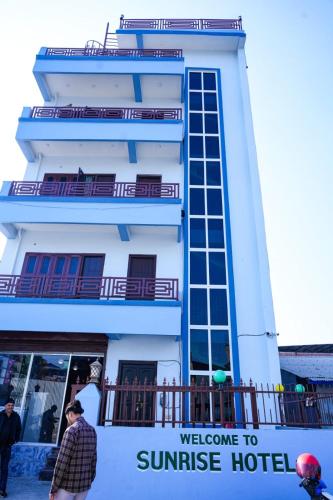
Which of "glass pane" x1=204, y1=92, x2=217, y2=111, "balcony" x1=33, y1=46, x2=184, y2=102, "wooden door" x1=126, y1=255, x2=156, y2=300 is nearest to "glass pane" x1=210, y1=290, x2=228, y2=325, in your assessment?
"wooden door" x1=126, y1=255, x2=156, y2=300

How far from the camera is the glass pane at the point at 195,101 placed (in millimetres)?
13562

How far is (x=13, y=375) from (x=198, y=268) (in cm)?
618

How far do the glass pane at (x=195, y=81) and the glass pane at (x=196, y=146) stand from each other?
8.39 ft

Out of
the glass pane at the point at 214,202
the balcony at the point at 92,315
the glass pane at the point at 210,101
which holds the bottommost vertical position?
the balcony at the point at 92,315

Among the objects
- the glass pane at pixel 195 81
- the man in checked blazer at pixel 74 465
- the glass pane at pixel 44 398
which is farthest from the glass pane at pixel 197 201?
the man in checked blazer at pixel 74 465

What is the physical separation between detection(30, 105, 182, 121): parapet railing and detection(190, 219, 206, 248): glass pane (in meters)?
4.29

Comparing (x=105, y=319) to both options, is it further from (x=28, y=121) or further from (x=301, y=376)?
(x=301, y=376)

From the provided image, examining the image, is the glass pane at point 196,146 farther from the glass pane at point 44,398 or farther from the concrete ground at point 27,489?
the concrete ground at point 27,489

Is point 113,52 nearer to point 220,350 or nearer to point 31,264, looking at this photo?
point 31,264

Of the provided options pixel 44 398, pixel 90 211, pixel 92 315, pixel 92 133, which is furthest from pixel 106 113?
pixel 44 398

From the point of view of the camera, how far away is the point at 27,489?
661cm

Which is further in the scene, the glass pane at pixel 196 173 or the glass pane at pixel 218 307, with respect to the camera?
the glass pane at pixel 196 173

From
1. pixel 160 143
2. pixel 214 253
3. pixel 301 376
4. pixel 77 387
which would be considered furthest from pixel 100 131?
pixel 301 376

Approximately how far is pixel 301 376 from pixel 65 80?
50.1 feet
